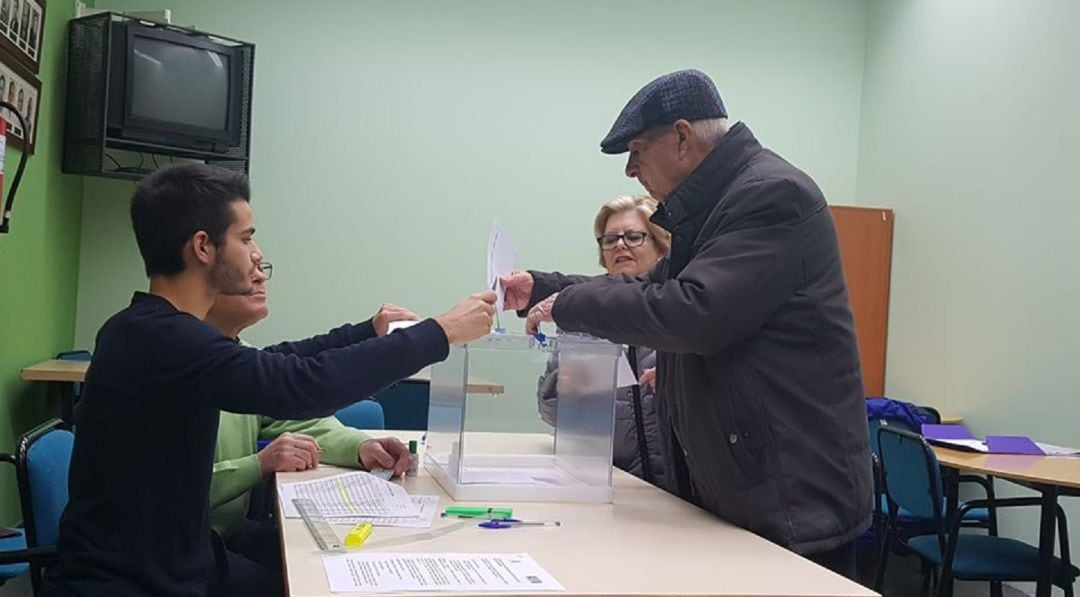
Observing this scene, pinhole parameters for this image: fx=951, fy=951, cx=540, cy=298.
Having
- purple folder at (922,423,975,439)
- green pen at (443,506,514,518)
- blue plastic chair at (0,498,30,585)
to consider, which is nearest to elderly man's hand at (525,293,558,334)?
green pen at (443,506,514,518)

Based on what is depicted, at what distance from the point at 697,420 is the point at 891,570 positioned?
3.55 meters

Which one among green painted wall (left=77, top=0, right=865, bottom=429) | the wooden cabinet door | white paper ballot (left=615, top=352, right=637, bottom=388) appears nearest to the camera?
white paper ballot (left=615, top=352, right=637, bottom=388)

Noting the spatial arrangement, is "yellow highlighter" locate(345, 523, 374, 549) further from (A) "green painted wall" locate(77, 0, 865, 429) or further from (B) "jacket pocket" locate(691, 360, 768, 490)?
(A) "green painted wall" locate(77, 0, 865, 429)

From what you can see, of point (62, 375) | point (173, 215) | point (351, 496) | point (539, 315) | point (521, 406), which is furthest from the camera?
point (62, 375)

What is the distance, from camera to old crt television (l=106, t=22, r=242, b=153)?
4512mm

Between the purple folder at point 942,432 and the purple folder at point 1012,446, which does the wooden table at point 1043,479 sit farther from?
the purple folder at point 942,432

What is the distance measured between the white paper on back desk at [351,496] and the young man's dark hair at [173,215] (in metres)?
0.48

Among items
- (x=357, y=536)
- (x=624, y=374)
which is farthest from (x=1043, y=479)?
(x=357, y=536)

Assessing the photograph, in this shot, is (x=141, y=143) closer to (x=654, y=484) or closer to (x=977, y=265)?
(x=654, y=484)

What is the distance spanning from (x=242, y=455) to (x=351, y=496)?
61cm

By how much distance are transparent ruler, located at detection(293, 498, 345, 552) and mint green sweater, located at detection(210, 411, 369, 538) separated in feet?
1.10

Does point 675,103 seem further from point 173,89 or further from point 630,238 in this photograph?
point 173,89

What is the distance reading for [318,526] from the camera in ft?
4.94

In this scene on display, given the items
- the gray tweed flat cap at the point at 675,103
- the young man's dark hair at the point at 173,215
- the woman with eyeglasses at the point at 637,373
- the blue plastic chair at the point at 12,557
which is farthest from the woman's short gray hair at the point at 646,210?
the blue plastic chair at the point at 12,557
